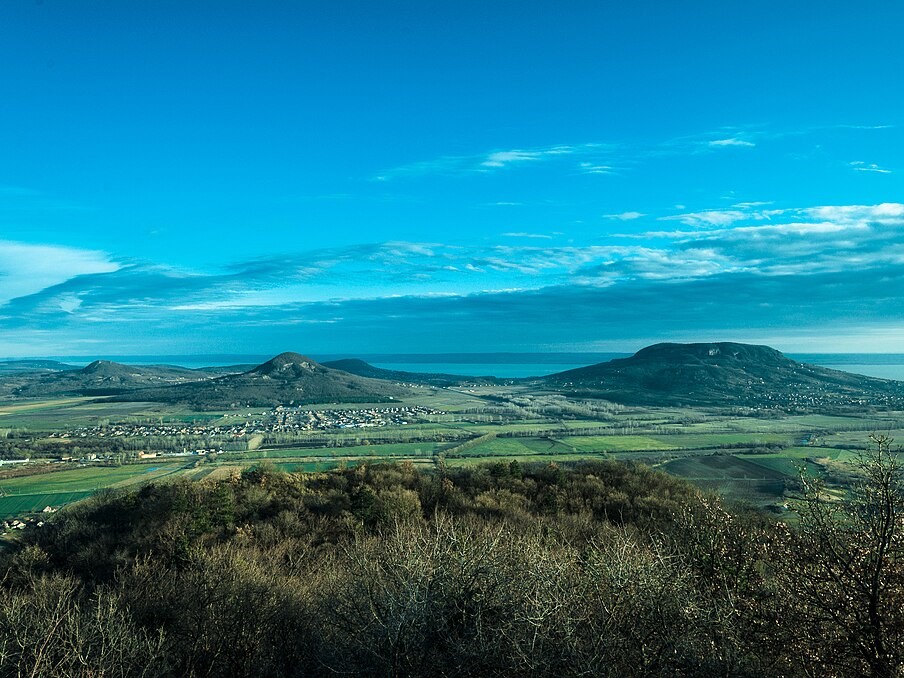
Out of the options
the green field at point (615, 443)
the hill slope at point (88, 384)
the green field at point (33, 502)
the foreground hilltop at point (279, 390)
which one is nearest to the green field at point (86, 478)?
the green field at point (33, 502)

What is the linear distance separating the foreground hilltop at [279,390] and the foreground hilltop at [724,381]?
56294 mm

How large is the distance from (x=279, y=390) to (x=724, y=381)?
113712 mm

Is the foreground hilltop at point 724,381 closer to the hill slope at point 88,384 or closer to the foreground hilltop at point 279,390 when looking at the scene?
the foreground hilltop at point 279,390

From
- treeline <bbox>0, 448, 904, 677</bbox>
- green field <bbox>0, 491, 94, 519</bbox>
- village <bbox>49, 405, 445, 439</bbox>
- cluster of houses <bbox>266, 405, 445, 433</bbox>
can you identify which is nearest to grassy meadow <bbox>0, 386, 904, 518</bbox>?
green field <bbox>0, 491, 94, 519</bbox>

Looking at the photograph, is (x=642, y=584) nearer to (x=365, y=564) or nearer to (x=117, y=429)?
(x=365, y=564)

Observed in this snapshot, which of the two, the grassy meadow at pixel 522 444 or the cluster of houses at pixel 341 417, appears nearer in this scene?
the grassy meadow at pixel 522 444

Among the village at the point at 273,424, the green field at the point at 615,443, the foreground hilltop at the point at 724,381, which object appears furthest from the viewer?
the foreground hilltop at the point at 724,381

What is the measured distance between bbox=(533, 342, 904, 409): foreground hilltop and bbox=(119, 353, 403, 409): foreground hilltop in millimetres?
56294

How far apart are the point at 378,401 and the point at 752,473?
94.1 m

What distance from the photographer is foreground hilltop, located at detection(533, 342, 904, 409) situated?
11853 cm

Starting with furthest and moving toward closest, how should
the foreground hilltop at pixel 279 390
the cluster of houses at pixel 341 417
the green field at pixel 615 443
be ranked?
1. the foreground hilltop at pixel 279 390
2. the cluster of houses at pixel 341 417
3. the green field at pixel 615 443

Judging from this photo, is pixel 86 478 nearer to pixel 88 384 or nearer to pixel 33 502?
pixel 33 502

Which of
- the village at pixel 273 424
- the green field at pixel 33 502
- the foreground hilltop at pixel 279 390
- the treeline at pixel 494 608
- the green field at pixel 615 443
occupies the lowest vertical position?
the green field at pixel 33 502

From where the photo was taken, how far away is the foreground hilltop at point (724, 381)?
118525 mm
